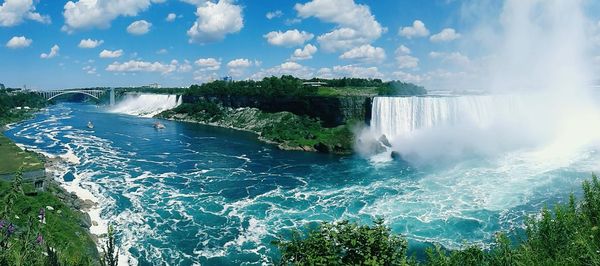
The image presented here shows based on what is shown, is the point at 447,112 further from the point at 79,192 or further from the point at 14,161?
the point at 14,161

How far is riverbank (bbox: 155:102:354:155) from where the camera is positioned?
42159mm

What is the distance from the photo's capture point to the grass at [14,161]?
24281 millimetres

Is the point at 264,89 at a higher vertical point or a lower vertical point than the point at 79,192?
higher

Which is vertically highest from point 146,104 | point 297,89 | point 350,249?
point 297,89

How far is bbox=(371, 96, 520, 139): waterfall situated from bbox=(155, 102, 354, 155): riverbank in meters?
5.74

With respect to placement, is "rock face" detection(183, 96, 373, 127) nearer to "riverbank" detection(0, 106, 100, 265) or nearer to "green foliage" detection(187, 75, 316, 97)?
"green foliage" detection(187, 75, 316, 97)

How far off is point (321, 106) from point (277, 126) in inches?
256

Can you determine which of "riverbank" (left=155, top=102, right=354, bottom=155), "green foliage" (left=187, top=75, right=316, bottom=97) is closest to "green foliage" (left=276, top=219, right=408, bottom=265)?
"riverbank" (left=155, top=102, right=354, bottom=155)

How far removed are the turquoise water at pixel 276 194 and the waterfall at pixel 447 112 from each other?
843cm

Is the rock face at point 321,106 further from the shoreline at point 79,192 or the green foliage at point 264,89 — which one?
the shoreline at point 79,192

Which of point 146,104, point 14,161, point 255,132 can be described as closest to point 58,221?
point 14,161

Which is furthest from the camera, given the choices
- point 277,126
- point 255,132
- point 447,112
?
point 255,132

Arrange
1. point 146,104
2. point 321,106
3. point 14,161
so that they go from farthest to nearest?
1. point 146,104
2. point 321,106
3. point 14,161

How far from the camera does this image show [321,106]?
55.5 meters
